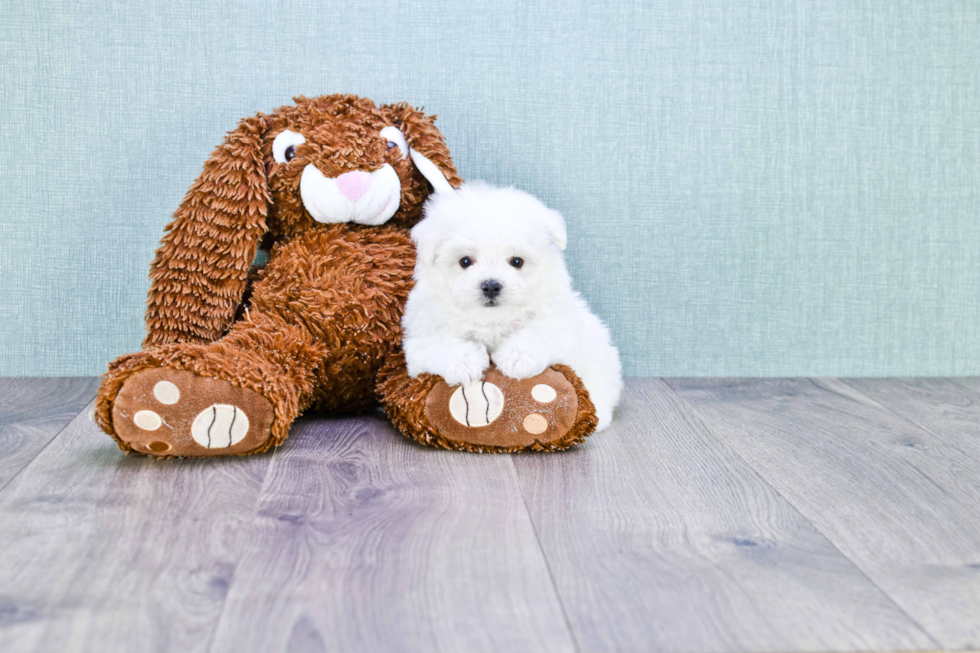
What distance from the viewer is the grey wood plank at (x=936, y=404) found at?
150 cm

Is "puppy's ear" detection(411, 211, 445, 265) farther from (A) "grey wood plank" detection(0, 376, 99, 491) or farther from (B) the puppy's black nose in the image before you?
(A) "grey wood plank" detection(0, 376, 99, 491)

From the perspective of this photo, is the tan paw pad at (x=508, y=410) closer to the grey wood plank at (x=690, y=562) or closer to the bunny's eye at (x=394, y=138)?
the grey wood plank at (x=690, y=562)

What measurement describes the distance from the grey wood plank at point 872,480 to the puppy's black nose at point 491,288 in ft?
1.58

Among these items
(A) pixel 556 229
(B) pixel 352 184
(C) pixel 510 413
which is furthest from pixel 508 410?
(B) pixel 352 184

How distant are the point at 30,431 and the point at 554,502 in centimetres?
92

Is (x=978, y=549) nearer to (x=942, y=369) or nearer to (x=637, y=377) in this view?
(x=637, y=377)

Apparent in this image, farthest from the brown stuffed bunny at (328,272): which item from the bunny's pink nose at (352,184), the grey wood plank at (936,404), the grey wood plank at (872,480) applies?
the grey wood plank at (936,404)

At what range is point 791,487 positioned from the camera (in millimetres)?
1201

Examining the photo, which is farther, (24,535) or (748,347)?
(748,347)

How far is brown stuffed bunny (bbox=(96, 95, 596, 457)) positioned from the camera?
132 centimetres

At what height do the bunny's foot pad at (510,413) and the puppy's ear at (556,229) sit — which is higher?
the puppy's ear at (556,229)

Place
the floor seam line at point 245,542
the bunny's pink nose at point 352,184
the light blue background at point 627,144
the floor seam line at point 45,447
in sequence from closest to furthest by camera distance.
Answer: the floor seam line at point 245,542
the floor seam line at point 45,447
the bunny's pink nose at point 352,184
the light blue background at point 627,144

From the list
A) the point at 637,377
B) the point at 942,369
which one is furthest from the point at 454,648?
the point at 942,369

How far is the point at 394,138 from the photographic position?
5.08 feet
